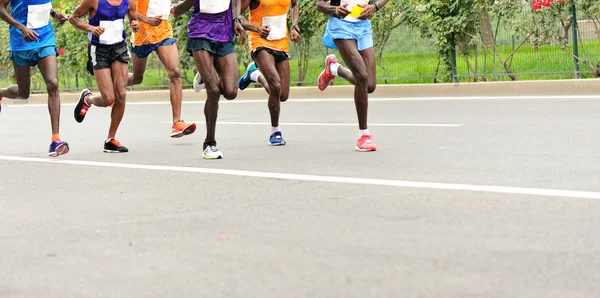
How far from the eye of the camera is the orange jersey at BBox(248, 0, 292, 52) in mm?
12242

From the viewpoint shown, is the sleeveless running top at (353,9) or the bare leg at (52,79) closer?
the sleeveless running top at (353,9)

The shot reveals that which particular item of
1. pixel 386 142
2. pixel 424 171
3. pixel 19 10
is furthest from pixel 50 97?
pixel 424 171

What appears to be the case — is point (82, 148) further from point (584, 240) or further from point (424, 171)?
point (584, 240)

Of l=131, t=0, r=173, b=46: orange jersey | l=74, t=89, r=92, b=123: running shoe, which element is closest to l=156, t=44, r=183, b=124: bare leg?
l=131, t=0, r=173, b=46: orange jersey

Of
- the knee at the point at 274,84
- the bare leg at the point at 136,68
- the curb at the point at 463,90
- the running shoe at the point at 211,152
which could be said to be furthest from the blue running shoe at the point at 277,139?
the curb at the point at 463,90

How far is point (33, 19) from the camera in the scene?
1216cm

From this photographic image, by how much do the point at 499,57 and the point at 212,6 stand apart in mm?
10225

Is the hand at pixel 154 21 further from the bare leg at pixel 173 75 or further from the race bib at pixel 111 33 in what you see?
the bare leg at pixel 173 75

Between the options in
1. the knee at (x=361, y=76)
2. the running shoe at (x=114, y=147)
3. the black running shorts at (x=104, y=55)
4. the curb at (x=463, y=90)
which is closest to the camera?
the knee at (x=361, y=76)

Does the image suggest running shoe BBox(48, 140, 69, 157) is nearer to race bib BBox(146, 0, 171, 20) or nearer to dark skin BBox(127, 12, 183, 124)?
dark skin BBox(127, 12, 183, 124)

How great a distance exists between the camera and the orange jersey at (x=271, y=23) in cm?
1224

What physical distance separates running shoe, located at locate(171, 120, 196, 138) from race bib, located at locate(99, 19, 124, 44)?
121 cm

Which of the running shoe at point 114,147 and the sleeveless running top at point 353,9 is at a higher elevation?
the sleeveless running top at point 353,9

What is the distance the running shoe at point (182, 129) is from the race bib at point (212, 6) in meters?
1.88
